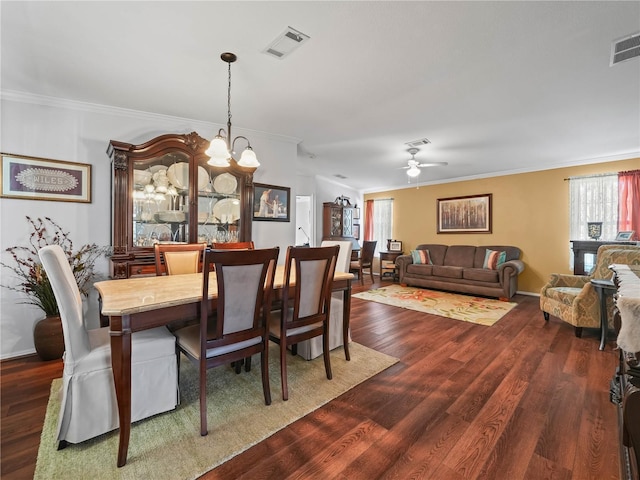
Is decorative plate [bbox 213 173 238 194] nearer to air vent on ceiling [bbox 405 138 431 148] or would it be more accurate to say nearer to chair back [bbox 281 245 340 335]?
chair back [bbox 281 245 340 335]

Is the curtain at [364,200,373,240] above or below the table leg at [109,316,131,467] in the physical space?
above

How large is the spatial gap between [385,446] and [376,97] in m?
2.83

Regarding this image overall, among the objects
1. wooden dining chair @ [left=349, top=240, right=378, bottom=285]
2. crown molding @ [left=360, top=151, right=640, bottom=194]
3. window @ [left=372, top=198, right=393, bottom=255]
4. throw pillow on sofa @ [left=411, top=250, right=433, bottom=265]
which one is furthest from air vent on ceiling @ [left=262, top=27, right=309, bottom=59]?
window @ [left=372, top=198, right=393, bottom=255]

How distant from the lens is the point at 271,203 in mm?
4004

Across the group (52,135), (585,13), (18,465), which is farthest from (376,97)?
(18,465)

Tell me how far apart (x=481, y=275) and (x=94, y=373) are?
5.36 meters

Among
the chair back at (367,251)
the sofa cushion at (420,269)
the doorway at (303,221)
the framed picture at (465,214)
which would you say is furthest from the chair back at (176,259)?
the framed picture at (465,214)

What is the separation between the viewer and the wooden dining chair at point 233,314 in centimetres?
149

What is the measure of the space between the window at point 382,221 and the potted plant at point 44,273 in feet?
19.8

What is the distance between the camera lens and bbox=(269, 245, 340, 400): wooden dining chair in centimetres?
185

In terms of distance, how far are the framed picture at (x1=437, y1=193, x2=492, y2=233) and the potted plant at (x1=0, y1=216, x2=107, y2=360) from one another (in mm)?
6121

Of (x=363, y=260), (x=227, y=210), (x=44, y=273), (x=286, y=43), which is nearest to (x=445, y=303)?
(x=363, y=260)

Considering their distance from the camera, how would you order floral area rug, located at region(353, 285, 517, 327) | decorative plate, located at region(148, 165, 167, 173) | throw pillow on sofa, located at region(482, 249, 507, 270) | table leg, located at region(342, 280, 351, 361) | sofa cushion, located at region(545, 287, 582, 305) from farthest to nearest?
throw pillow on sofa, located at region(482, 249, 507, 270)
floral area rug, located at region(353, 285, 517, 327)
sofa cushion, located at region(545, 287, 582, 305)
decorative plate, located at region(148, 165, 167, 173)
table leg, located at region(342, 280, 351, 361)

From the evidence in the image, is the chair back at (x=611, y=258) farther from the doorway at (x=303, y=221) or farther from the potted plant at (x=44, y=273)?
the doorway at (x=303, y=221)
